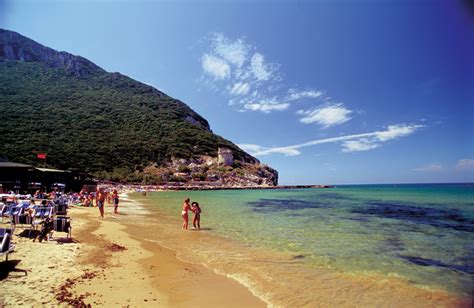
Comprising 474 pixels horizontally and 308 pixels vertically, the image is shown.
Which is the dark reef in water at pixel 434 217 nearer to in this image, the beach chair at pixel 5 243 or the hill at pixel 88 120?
the beach chair at pixel 5 243

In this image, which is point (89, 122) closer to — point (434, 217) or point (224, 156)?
point (224, 156)

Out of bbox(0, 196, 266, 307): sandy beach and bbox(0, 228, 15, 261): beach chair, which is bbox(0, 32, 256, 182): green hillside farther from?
bbox(0, 228, 15, 261): beach chair

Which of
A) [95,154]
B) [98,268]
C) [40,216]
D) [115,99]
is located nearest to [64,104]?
[115,99]

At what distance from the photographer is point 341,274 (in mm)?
7215

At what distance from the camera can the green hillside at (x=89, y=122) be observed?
237ft

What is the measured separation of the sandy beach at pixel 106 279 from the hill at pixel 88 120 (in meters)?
68.9

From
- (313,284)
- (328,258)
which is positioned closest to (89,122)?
(328,258)

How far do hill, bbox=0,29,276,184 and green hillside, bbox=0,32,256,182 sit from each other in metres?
0.20

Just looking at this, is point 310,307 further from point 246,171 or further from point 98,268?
point 246,171

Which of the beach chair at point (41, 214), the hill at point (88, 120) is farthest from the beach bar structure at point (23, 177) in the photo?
the hill at point (88, 120)

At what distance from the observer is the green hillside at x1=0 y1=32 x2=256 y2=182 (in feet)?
237

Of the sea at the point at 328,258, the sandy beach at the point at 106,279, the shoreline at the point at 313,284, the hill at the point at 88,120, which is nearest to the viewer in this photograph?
the sandy beach at the point at 106,279

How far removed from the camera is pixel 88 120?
3772 inches

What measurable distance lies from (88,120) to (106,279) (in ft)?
348
